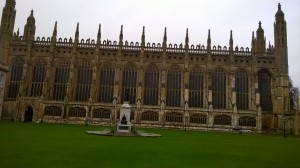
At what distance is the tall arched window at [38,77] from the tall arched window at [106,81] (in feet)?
38.5

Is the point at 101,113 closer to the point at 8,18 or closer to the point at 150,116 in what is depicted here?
the point at 150,116

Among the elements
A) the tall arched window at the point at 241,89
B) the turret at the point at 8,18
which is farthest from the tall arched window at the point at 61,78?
the tall arched window at the point at 241,89

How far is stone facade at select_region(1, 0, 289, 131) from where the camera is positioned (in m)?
58.3

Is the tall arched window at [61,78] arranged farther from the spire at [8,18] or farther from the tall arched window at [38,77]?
the spire at [8,18]

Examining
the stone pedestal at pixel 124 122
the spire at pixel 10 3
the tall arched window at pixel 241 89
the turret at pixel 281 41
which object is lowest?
the stone pedestal at pixel 124 122

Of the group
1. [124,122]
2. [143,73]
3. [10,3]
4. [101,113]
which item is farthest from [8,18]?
[124,122]

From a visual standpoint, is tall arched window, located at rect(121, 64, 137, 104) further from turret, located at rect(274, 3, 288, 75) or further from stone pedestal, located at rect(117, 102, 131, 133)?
turret, located at rect(274, 3, 288, 75)

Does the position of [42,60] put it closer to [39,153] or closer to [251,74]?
[251,74]

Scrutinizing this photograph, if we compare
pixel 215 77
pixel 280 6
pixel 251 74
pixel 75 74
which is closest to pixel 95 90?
pixel 75 74

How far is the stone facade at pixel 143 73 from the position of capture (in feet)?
191

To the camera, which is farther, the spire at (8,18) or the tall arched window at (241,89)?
the spire at (8,18)

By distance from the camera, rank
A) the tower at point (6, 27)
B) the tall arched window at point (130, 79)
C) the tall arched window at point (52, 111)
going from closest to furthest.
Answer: the tall arched window at point (52, 111) < the tower at point (6, 27) < the tall arched window at point (130, 79)

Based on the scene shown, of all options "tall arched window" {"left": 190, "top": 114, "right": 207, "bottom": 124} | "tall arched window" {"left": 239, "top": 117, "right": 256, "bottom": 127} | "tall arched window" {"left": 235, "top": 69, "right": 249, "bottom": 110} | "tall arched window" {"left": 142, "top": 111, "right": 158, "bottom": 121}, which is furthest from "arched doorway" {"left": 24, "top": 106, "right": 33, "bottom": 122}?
"tall arched window" {"left": 235, "top": 69, "right": 249, "bottom": 110}

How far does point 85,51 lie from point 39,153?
162ft
